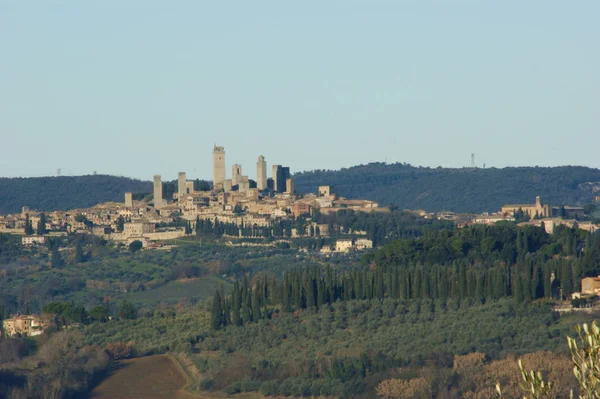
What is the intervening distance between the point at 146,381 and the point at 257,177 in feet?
269

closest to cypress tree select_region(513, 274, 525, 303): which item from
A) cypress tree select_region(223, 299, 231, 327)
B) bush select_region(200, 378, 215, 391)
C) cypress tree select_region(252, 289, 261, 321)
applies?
cypress tree select_region(252, 289, 261, 321)

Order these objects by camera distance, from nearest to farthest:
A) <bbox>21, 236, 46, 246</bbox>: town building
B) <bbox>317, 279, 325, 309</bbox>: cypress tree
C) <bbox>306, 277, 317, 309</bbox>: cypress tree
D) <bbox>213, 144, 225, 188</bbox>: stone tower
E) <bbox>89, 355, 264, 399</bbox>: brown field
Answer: <bbox>89, 355, 264, 399</bbox>: brown field, <bbox>317, 279, 325, 309</bbox>: cypress tree, <bbox>306, 277, 317, 309</bbox>: cypress tree, <bbox>21, 236, 46, 246</bbox>: town building, <bbox>213, 144, 225, 188</bbox>: stone tower

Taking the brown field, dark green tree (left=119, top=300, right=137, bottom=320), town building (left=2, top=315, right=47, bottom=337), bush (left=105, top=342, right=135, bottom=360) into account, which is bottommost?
the brown field

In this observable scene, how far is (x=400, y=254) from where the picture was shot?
79.1 m

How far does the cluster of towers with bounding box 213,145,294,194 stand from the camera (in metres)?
141

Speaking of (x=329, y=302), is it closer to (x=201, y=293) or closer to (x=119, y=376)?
(x=119, y=376)

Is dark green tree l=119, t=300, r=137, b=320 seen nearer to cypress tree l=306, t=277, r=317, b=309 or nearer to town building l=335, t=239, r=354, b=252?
cypress tree l=306, t=277, r=317, b=309

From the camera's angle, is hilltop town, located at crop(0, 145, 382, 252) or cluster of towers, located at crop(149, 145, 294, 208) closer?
hilltop town, located at crop(0, 145, 382, 252)

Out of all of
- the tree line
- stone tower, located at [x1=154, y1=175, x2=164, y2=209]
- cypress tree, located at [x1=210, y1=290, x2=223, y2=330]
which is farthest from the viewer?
stone tower, located at [x1=154, y1=175, x2=164, y2=209]

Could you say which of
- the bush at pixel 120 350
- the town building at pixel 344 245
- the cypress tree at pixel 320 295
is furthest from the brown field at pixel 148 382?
the town building at pixel 344 245

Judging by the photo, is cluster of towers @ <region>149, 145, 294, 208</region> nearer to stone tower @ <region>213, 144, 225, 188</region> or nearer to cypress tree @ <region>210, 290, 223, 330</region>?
stone tower @ <region>213, 144, 225, 188</region>

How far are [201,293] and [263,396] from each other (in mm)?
40292

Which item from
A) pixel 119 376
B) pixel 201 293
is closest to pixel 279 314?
pixel 119 376

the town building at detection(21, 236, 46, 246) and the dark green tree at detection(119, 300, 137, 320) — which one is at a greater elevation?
the town building at detection(21, 236, 46, 246)
